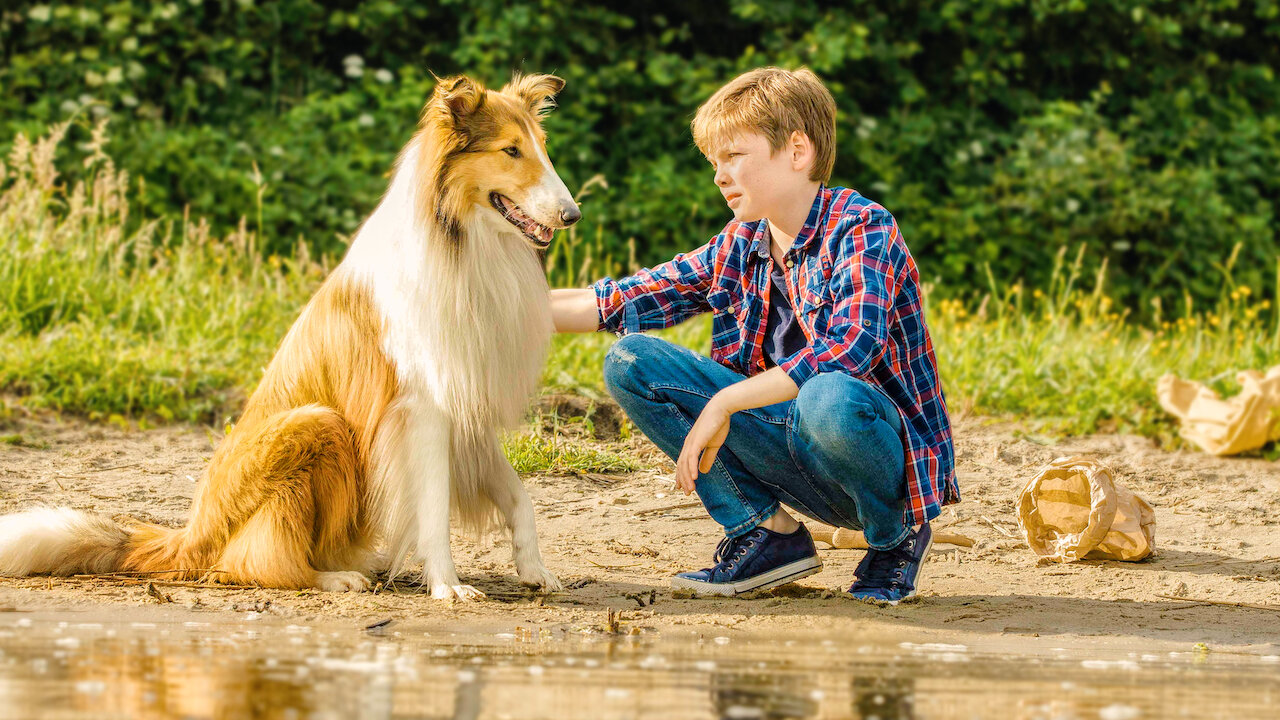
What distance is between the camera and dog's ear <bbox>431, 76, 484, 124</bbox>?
372cm

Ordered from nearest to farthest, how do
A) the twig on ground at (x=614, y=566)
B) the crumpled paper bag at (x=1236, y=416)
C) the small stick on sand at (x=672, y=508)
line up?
the twig on ground at (x=614, y=566) → the small stick on sand at (x=672, y=508) → the crumpled paper bag at (x=1236, y=416)

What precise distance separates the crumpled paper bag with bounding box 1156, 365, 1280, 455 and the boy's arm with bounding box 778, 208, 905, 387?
3.00 meters

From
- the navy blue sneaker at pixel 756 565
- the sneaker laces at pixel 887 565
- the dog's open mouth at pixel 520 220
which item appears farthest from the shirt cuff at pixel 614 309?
the sneaker laces at pixel 887 565

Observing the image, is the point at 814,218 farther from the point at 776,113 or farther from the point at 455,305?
the point at 455,305

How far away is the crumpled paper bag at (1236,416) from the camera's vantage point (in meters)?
5.86

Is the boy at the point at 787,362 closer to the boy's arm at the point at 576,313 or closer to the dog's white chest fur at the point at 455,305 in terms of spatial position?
the boy's arm at the point at 576,313

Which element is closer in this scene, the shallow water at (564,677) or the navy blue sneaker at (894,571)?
the shallow water at (564,677)

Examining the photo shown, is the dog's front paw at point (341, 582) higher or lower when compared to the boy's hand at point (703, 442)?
lower

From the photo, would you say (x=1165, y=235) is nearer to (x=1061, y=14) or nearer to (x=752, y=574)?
(x=1061, y=14)

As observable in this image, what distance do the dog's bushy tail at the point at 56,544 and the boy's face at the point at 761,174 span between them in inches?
84.5

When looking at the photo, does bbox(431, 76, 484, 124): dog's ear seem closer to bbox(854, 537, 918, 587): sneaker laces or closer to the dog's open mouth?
the dog's open mouth

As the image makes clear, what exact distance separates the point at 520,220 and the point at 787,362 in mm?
900

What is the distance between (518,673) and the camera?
9.12 feet

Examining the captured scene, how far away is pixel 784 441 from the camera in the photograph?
3895mm
